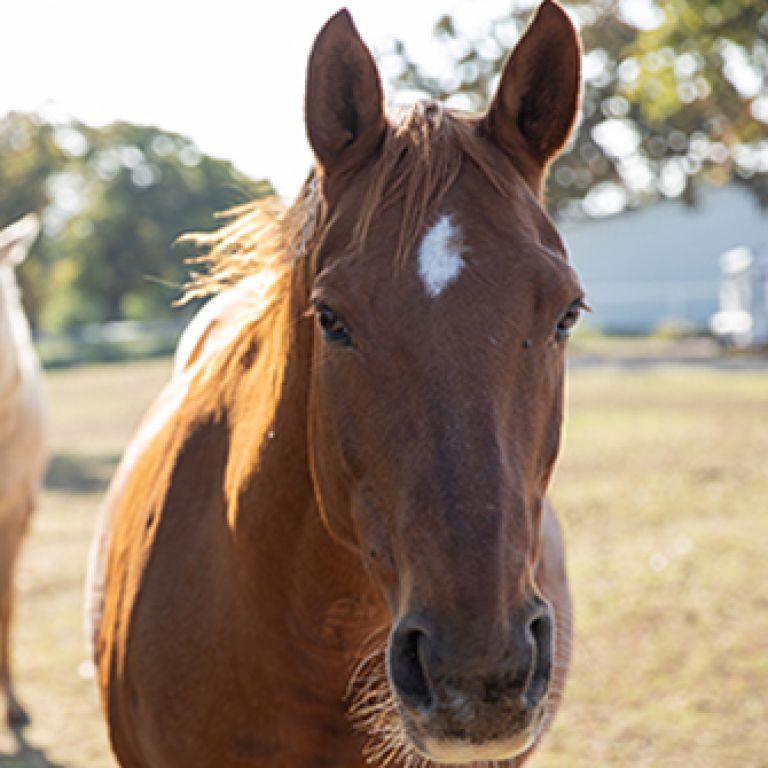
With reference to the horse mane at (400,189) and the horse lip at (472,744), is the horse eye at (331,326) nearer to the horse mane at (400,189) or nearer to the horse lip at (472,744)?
the horse mane at (400,189)

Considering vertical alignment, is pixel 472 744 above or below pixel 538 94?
below

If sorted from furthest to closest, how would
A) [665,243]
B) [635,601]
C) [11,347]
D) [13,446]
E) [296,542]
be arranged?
[665,243], [635,601], [13,446], [11,347], [296,542]

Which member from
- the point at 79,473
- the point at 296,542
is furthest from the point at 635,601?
the point at 79,473

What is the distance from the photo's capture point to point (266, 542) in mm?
2121

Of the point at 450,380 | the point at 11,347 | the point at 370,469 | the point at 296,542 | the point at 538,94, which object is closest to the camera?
the point at 450,380

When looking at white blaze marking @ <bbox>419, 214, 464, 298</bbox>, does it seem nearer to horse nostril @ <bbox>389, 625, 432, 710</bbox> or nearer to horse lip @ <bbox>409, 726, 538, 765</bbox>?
horse nostril @ <bbox>389, 625, 432, 710</bbox>

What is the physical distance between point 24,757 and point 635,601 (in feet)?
12.0

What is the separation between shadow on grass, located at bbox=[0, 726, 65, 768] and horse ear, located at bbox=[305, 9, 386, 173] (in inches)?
138

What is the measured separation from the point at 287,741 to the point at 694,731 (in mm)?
2965

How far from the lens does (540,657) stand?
151cm

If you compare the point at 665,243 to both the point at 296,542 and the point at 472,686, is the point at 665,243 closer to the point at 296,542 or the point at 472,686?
the point at 296,542

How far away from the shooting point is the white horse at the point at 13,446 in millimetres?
4875

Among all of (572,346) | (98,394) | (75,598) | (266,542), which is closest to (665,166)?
(572,346)

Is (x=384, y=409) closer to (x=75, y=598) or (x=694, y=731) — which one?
(x=694, y=731)
